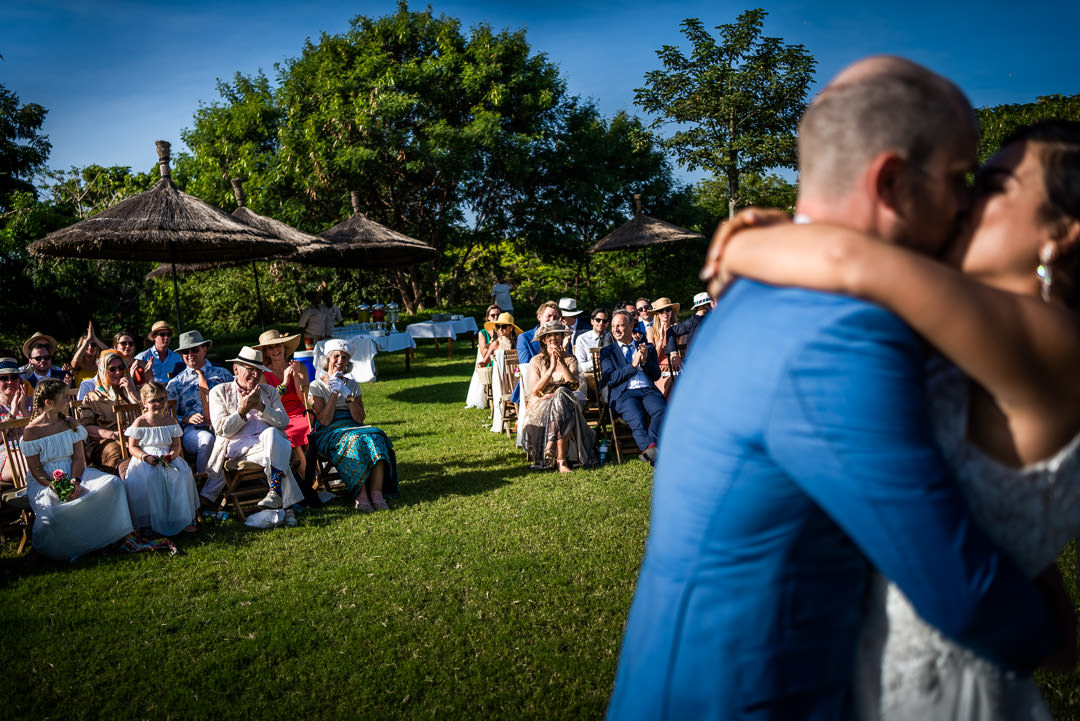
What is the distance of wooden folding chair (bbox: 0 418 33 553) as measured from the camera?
639 centimetres

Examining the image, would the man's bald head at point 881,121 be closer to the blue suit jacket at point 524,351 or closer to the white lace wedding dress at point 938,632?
the white lace wedding dress at point 938,632

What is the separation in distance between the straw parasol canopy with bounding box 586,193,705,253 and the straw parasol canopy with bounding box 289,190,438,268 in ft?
15.0

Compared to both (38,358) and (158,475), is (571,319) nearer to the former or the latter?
(158,475)

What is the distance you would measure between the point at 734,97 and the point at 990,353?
25566mm

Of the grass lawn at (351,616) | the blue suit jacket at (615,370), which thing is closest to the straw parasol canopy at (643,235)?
the blue suit jacket at (615,370)

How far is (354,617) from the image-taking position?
4.83m

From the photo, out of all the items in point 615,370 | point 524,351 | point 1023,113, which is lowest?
point 615,370

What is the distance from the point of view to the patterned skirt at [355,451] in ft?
25.0

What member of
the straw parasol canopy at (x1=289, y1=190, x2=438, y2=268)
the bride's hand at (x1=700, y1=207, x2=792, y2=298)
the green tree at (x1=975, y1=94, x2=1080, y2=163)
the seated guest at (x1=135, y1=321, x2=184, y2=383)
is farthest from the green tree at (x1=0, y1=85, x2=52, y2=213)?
the green tree at (x1=975, y1=94, x2=1080, y2=163)

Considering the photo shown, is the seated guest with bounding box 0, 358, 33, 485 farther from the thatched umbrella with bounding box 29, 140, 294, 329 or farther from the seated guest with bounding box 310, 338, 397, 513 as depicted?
the thatched umbrella with bounding box 29, 140, 294, 329

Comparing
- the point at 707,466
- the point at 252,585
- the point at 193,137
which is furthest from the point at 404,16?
the point at 707,466

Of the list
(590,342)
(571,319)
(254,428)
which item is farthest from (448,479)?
(571,319)

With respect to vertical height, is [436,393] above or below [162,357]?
below

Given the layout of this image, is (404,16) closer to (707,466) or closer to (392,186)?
(392,186)
